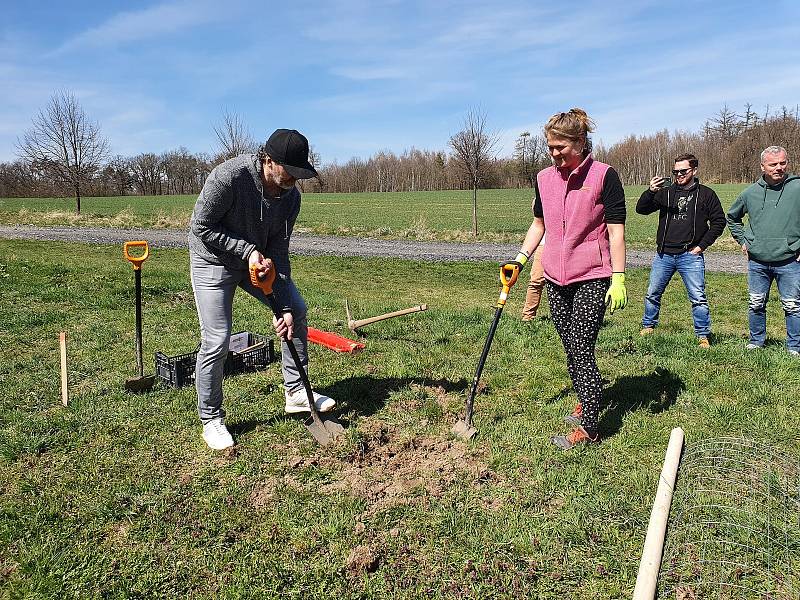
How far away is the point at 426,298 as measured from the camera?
11.2 meters

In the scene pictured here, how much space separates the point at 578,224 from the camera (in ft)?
13.3

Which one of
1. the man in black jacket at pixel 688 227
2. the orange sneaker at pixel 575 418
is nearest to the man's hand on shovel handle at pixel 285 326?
the orange sneaker at pixel 575 418

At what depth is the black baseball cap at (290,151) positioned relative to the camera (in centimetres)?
376

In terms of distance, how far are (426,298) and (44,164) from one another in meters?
31.0

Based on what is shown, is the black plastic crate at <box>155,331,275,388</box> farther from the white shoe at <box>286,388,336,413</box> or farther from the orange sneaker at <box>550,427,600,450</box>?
the orange sneaker at <box>550,427,600,450</box>

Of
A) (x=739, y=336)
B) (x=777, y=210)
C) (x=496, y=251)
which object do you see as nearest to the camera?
(x=777, y=210)

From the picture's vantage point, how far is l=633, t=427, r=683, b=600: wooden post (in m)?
2.54

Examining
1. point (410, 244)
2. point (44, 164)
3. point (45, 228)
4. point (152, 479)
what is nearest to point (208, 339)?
point (152, 479)

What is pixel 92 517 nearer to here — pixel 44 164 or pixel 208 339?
pixel 208 339

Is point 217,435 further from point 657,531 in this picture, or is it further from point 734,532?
point 734,532

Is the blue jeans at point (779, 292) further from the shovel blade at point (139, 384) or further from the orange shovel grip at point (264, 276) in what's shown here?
the shovel blade at point (139, 384)

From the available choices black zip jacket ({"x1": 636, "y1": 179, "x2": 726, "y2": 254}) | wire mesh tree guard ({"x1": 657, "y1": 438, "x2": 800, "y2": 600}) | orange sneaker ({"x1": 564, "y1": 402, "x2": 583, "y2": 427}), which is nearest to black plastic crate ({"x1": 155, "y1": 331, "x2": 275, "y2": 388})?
orange sneaker ({"x1": 564, "y1": 402, "x2": 583, "y2": 427})

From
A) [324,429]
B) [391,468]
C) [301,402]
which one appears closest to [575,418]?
[391,468]

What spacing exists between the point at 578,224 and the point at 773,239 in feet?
12.8
